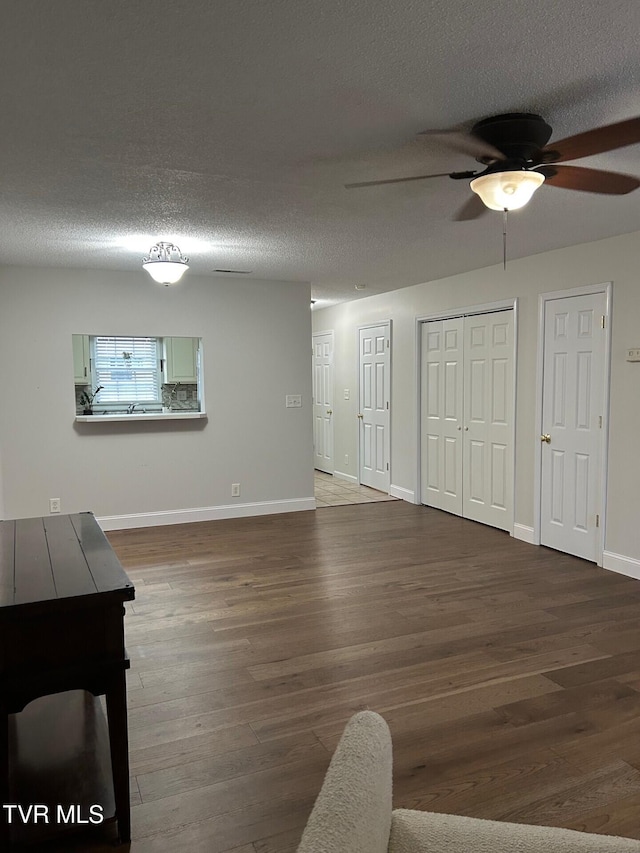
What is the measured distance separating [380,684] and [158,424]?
12.0 feet

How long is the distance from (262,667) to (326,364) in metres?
6.01

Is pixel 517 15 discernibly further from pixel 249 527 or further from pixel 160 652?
pixel 249 527

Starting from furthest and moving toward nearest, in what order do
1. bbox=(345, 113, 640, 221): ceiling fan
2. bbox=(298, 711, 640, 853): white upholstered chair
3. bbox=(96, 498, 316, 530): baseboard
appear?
bbox=(96, 498, 316, 530): baseboard, bbox=(345, 113, 640, 221): ceiling fan, bbox=(298, 711, 640, 853): white upholstered chair

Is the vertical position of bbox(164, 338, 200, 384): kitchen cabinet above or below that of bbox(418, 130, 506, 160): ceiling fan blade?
below

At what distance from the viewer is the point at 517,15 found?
5.38 ft

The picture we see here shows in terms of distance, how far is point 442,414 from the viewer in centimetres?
633

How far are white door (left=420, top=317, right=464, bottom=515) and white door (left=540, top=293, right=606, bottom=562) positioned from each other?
1220mm

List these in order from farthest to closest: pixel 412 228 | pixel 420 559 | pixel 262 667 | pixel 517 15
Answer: pixel 420 559 → pixel 412 228 → pixel 262 667 → pixel 517 15

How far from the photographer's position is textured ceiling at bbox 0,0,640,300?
1646 millimetres

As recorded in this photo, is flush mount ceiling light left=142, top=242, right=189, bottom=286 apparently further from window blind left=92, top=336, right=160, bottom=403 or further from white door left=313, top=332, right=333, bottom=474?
white door left=313, top=332, right=333, bottom=474

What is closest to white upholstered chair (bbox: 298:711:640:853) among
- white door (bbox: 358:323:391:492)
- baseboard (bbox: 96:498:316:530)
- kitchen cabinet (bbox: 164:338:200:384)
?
baseboard (bbox: 96:498:316:530)

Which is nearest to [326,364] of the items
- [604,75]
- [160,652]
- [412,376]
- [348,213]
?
[412,376]

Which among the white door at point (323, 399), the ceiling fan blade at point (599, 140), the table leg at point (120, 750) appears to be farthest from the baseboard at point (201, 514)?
Result: the ceiling fan blade at point (599, 140)

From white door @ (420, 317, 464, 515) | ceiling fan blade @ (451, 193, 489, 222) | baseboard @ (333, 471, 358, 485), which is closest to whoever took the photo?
ceiling fan blade @ (451, 193, 489, 222)
